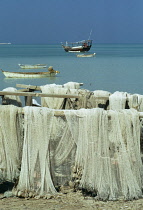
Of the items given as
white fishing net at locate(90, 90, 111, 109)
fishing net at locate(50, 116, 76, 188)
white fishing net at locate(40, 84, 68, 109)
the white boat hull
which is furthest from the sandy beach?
the white boat hull

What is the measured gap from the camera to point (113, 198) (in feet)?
18.6

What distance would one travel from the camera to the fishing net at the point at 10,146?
573 centimetres

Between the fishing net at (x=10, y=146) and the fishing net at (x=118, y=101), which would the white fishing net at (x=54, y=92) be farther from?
the fishing net at (x=10, y=146)

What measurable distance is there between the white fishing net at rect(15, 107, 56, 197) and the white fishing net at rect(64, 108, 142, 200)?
0.36m

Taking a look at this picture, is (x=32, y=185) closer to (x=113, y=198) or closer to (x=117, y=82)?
(x=113, y=198)

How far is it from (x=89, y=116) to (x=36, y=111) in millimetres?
757

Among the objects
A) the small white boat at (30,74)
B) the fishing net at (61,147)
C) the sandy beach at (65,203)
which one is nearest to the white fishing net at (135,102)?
the fishing net at (61,147)

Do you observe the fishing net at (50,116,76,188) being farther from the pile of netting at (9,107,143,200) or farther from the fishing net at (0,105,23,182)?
the fishing net at (0,105,23,182)

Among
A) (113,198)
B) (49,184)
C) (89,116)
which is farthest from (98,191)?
(89,116)

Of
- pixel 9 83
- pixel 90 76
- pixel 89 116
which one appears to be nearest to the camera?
pixel 89 116

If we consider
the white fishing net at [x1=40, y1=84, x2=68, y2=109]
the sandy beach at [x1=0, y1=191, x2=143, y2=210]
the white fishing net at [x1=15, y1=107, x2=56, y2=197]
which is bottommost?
the sandy beach at [x1=0, y1=191, x2=143, y2=210]

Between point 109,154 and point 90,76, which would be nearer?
point 109,154

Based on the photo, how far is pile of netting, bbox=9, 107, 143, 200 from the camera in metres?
5.66

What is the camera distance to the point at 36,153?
18.8ft
